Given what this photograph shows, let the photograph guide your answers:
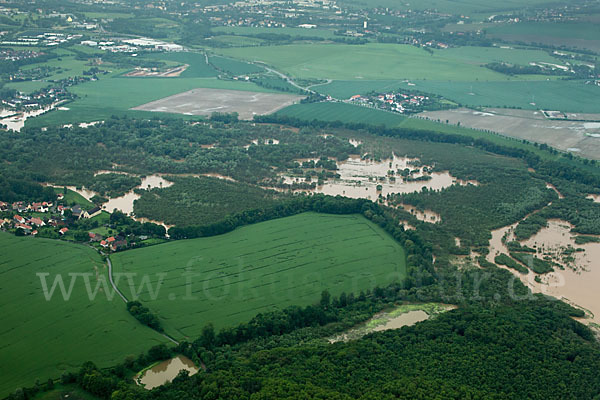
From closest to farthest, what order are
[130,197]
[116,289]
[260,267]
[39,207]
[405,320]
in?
[405,320], [116,289], [260,267], [39,207], [130,197]

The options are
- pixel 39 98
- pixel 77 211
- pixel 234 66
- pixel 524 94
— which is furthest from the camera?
pixel 234 66

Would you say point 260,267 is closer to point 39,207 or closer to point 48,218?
point 48,218

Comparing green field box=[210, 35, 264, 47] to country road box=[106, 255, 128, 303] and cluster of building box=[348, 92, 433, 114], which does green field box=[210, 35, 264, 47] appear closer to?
cluster of building box=[348, 92, 433, 114]

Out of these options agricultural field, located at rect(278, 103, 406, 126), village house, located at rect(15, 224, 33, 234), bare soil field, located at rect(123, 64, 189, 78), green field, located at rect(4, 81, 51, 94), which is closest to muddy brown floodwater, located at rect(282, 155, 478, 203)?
agricultural field, located at rect(278, 103, 406, 126)

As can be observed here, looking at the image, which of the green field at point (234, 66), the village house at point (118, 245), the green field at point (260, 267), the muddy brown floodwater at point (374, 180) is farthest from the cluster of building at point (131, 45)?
the village house at point (118, 245)

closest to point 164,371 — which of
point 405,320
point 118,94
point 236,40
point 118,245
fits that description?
point 118,245

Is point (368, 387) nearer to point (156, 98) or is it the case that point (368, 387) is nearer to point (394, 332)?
point (394, 332)
